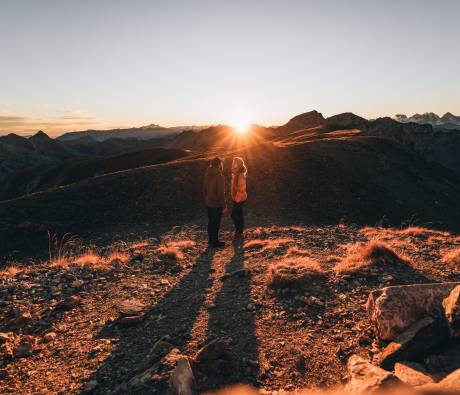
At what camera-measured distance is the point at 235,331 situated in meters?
6.34

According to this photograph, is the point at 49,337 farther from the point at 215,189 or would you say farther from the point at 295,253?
the point at 215,189

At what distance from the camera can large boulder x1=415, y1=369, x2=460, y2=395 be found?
340 cm

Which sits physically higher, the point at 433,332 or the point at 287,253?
the point at 433,332

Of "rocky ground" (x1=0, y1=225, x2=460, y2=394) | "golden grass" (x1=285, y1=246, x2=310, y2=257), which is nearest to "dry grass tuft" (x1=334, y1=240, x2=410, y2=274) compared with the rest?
"rocky ground" (x1=0, y1=225, x2=460, y2=394)

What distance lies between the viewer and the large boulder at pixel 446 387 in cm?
340

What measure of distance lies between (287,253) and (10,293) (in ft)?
23.8

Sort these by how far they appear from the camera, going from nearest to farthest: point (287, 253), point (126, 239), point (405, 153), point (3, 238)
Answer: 1. point (287, 253)
2. point (126, 239)
3. point (3, 238)
4. point (405, 153)

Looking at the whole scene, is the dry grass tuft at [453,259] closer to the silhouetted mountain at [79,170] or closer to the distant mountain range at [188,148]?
the distant mountain range at [188,148]

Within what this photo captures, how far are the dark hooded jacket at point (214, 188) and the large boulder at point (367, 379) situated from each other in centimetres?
837

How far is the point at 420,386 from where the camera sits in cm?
377

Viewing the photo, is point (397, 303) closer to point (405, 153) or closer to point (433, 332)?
point (433, 332)

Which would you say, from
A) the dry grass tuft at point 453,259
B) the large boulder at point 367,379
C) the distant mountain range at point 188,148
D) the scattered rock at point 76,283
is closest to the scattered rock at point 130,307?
the scattered rock at point 76,283

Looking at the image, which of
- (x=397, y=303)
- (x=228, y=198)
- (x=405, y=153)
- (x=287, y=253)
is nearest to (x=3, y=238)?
(x=228, y=198)

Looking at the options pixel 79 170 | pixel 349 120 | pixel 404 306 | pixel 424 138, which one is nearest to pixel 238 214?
pixel 404 306
